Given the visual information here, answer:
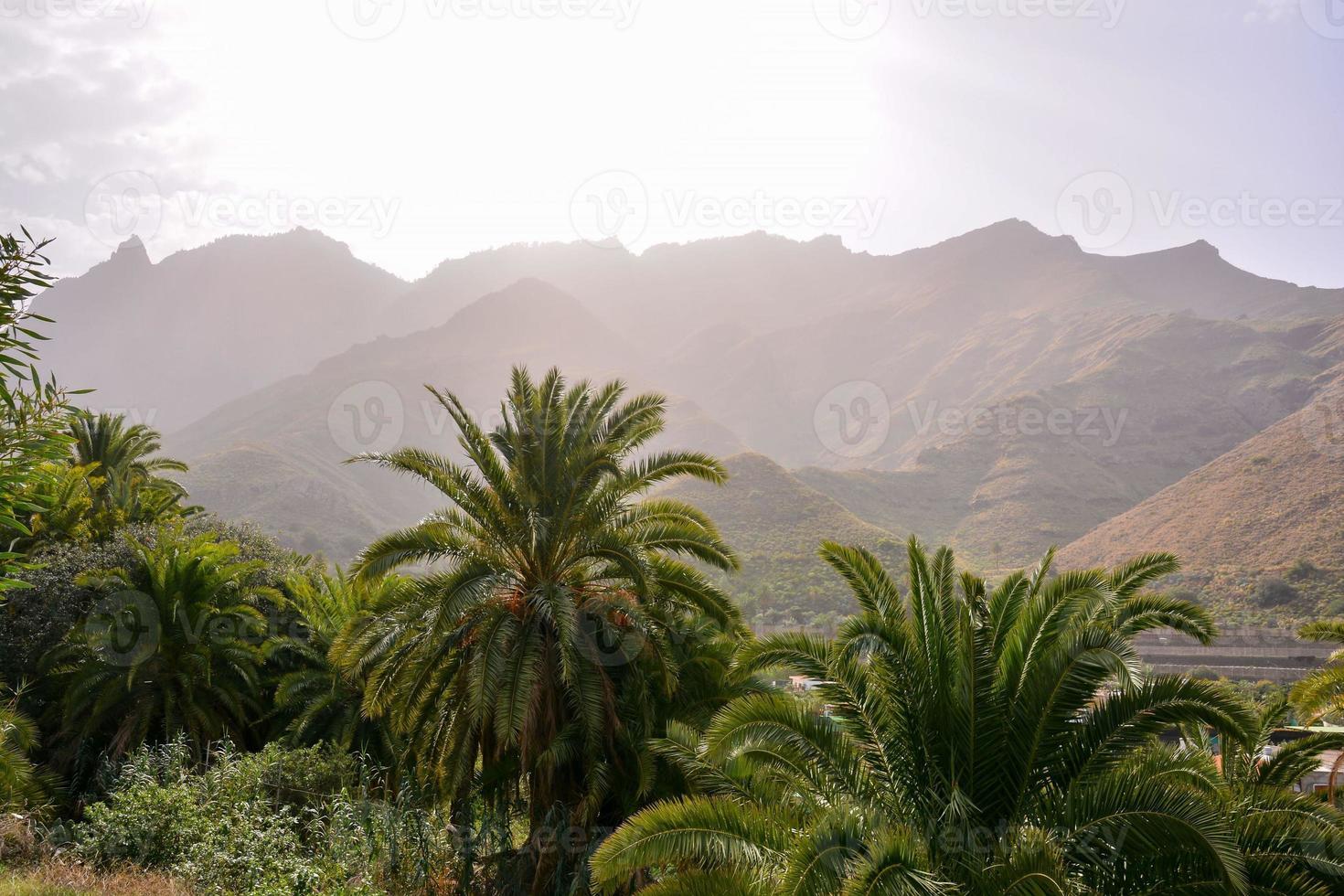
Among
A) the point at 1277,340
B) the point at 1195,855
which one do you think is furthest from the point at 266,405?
the point at 1195,855

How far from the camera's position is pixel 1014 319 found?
16650 centimetres

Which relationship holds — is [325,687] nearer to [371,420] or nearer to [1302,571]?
[1302,571]

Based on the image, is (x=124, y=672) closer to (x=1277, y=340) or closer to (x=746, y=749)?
(x=746, y=749)

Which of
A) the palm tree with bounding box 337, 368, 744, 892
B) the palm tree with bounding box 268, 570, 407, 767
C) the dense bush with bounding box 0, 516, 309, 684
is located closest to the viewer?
the palm tree with bounding box 337, 368, 744, 892

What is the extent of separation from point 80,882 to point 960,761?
8.56m

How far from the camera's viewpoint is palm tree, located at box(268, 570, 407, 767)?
16.8 metres

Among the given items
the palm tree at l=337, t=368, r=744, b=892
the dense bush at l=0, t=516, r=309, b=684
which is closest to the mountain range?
the palm tree at l=337, t=368, r=744, b=892

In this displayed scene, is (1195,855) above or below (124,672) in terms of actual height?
above

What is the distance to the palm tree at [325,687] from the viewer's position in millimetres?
16750

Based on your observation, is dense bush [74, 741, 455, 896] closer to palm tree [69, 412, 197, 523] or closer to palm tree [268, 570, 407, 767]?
palm tree [268, 570, 407, 767]

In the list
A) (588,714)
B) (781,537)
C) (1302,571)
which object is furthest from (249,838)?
(781,537)

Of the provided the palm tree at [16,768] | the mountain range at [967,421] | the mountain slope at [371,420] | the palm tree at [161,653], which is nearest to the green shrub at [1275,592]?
the mountain range at [967,421]

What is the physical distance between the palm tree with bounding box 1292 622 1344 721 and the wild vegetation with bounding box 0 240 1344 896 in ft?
0.25

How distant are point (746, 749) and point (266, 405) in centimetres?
15084
